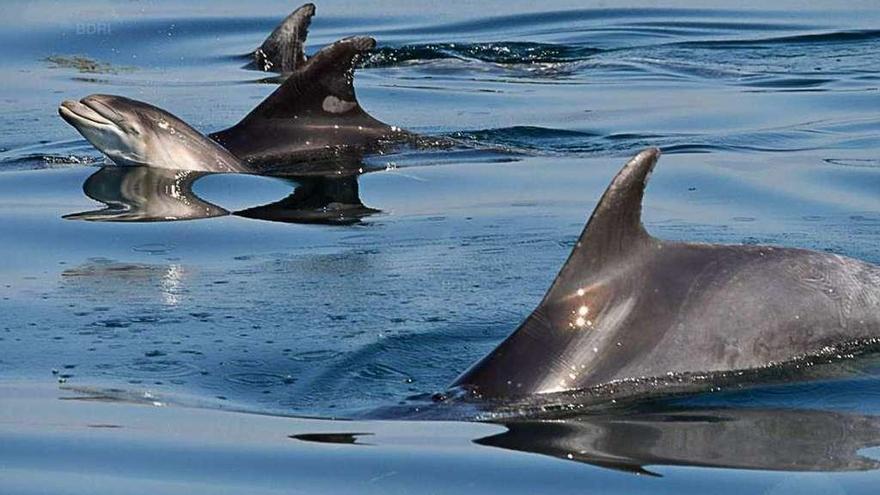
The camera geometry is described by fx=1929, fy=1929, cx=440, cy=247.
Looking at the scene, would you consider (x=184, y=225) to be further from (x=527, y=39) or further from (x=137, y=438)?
(x=527, y=39)

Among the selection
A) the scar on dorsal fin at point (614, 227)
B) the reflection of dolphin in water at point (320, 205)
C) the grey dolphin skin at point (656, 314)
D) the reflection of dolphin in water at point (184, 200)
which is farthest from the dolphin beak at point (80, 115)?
the scar on dorsal fin at point (614, 227)

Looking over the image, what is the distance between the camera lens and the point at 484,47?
73.2 feet

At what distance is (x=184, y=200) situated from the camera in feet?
42.7

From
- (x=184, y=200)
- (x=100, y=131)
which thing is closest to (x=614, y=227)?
(x=184, y=200)

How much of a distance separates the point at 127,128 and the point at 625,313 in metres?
7.32

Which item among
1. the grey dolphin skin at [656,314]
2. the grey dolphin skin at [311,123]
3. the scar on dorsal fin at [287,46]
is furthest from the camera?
the scar on dorsal fin at [287,46]

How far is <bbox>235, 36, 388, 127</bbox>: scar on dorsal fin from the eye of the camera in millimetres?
14188

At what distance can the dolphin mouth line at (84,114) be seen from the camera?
13656 mm

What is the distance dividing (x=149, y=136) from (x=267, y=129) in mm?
1107

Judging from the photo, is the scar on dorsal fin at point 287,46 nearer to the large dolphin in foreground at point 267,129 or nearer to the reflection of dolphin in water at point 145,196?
the large dolphin in foreground at point 267,129

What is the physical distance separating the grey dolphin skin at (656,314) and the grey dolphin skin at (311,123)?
6.89 metres

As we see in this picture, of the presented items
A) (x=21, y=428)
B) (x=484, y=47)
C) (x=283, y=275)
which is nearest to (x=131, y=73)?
(x=484, y=47)

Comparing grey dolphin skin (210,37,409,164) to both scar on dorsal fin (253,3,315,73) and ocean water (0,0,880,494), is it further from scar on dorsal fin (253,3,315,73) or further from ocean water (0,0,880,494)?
scar on dorsal fin (253,3,315,73)

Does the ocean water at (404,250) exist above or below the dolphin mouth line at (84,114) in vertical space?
below
